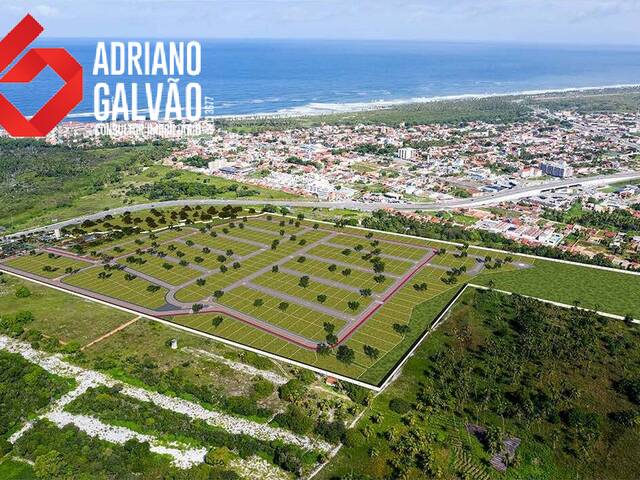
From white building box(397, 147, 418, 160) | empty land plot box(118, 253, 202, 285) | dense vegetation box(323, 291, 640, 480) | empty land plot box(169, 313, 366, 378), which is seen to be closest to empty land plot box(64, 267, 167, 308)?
empty land plot box(118, 253, 202, 285)

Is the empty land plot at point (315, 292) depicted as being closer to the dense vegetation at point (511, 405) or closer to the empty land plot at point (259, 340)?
the empty land plot at point (259, 340)

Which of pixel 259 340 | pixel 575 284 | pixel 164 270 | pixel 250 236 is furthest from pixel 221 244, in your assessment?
pixel 575 284

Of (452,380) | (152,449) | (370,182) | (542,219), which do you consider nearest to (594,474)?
(452,380)

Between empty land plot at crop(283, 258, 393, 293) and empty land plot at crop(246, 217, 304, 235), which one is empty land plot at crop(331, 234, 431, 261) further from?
empty land plot at crop(283, 258, 393, 293)

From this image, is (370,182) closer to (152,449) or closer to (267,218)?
(267,218)

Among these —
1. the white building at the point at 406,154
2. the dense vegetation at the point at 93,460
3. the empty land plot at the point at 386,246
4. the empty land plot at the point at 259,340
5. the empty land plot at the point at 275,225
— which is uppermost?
the white building at the point at 406,154

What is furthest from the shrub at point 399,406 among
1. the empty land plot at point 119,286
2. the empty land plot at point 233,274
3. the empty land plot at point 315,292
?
the empty land plot at point 119,286
